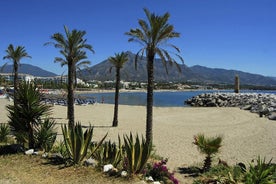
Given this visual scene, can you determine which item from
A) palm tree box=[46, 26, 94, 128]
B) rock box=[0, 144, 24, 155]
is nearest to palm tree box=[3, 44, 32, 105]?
palm tree box=[46, 26, 94, 128]

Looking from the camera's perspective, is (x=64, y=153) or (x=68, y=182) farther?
(x=64, y=153)

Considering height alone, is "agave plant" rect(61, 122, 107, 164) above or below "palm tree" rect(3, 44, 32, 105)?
below

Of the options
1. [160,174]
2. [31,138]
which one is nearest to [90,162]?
[160,174]

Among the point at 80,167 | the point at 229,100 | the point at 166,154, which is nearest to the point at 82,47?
the point at 166,154

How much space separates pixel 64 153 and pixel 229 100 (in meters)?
53.1

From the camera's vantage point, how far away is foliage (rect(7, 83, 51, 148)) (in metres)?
10.5

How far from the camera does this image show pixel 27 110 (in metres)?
10.5

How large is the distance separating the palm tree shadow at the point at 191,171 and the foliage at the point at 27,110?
5578mm

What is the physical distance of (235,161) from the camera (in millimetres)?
14508

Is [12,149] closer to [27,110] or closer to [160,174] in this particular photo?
[27,110]

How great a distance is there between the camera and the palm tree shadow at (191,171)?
37.8 feet

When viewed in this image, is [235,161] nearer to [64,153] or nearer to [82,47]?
[64,153]

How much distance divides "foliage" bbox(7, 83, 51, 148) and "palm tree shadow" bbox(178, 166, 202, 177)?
558 centimetres

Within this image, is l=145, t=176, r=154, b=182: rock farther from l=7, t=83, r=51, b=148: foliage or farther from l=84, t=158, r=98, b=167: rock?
l=7, t=83, r=51, b=148: foliage
